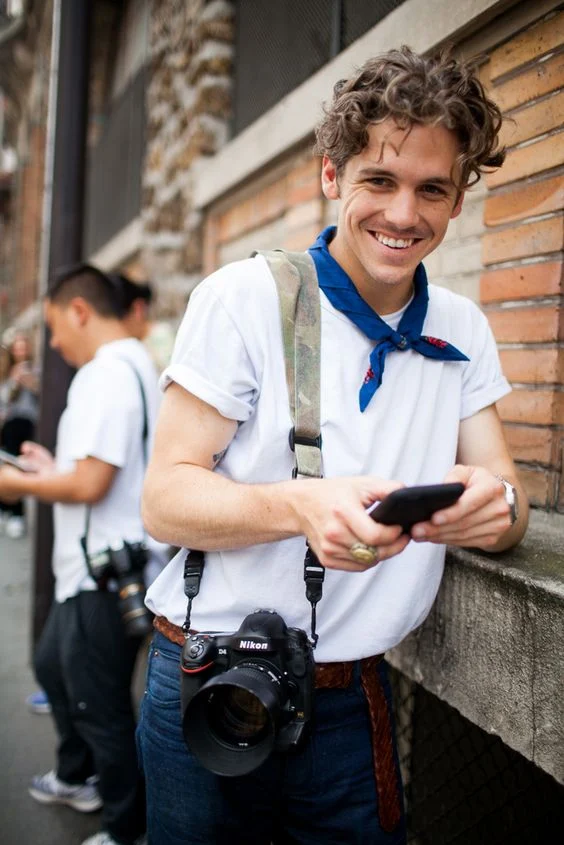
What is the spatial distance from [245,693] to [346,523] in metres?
0.51

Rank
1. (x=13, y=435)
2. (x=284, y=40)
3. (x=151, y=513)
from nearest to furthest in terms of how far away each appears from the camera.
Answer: (x=151, y=513)
(x=284, y=40)
(x=13, y=435)

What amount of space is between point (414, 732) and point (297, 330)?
1.75m

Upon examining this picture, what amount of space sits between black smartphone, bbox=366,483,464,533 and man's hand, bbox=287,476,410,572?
14mm

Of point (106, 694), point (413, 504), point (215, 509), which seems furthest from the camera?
point (106, 694)

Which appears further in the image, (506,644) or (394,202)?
(506,644)

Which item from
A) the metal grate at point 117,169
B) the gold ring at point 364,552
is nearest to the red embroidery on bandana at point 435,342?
the gold ring at point 364,552

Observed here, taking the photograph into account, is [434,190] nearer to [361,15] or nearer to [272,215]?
[361,15]

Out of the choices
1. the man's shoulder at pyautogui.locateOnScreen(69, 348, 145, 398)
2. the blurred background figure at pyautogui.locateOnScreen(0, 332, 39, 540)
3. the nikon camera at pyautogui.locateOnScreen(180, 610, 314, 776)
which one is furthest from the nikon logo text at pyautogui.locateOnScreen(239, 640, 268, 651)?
the blurred background figure at pyautogui.locateOnScreen(0, 332, 39, 540)

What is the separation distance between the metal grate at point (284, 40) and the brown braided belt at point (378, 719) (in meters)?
2.35

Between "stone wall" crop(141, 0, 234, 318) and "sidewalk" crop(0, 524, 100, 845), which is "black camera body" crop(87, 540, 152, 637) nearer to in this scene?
"sidewalk" crop(0, 524, 100, 845)

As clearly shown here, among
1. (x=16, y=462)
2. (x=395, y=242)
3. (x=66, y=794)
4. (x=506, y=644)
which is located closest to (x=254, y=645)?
(x=506, y=644)

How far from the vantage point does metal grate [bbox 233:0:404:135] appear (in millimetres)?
3262

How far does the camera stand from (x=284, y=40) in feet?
12.9

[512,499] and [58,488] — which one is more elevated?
[512,499]
